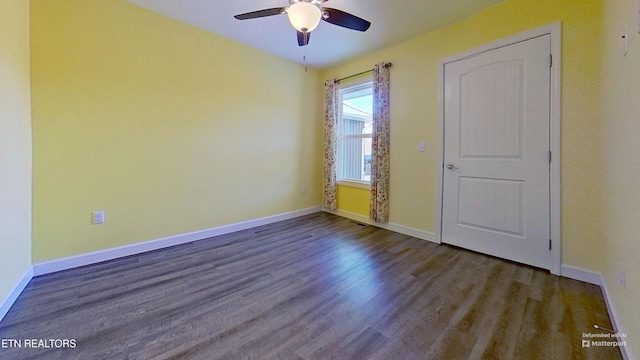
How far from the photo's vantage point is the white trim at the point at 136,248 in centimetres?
209

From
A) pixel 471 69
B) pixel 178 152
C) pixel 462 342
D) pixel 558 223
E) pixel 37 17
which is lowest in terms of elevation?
pixel 462 342

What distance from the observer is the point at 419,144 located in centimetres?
302

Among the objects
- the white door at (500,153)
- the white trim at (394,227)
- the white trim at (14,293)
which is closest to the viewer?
the white trim at (14,293)

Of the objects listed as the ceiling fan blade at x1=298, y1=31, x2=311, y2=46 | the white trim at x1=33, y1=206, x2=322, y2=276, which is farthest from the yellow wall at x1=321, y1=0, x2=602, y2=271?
the white trim at x1=33, y1=206, x2=322, y2=276

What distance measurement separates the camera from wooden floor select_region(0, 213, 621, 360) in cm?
129

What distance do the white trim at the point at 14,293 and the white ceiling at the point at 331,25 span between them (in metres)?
2.59

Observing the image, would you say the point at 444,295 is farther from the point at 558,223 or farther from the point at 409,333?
the point at 558,223

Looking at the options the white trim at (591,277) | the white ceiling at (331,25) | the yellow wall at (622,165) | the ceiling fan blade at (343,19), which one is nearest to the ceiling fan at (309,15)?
the ceiling fan blade at (343,19)

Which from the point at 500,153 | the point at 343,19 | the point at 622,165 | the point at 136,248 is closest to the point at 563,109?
the point at 500,153

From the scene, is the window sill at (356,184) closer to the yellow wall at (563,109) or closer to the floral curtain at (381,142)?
the floral curtain at (381,142)

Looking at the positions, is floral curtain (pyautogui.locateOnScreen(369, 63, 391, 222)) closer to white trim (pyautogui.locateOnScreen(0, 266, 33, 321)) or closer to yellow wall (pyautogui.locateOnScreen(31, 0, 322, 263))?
yellow wall (pyautogui.locateOnScreen(31, 0, 322, 263))

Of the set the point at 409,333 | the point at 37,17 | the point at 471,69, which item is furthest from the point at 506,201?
the point at 37,17

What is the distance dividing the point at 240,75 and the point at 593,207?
151 inches

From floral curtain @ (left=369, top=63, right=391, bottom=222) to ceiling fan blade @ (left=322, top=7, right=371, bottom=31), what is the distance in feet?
4.51
